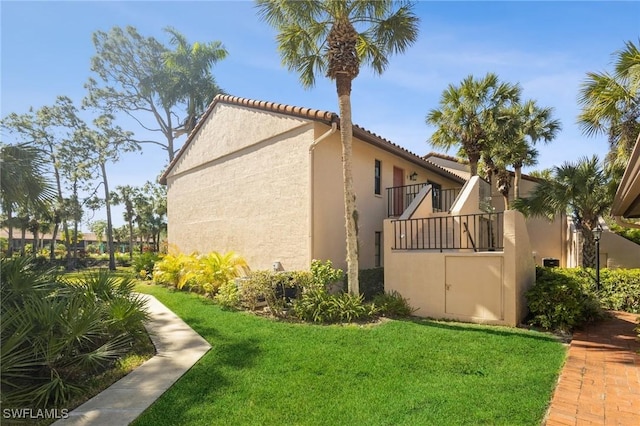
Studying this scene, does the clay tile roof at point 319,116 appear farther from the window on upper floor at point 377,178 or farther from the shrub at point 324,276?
the shrub at point 324,276

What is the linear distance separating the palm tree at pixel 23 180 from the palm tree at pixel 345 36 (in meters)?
6.63

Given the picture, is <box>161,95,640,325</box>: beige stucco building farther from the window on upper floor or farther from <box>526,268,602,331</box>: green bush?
<box>526,268,602,331</box>: green bush

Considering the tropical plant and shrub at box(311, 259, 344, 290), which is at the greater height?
the tropical plant

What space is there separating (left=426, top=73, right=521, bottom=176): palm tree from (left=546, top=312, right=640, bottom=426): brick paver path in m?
9.34

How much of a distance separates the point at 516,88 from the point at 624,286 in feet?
31.2

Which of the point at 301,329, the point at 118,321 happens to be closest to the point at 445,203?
the point at 301,329

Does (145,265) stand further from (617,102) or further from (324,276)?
(617,102)

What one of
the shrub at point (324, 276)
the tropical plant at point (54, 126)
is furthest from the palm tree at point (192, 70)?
the shrub at point (324, 276)

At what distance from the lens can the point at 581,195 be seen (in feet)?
43.0

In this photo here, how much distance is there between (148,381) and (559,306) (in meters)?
8.49

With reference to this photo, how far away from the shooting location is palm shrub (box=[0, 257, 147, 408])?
4.60 meters

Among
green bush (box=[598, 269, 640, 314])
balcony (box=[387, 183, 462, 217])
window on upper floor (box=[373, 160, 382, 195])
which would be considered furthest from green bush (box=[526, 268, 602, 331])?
window on upper floor (box=[373, 160, 382, 195])

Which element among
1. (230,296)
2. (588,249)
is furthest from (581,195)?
(230,296)

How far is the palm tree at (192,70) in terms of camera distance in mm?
29172
